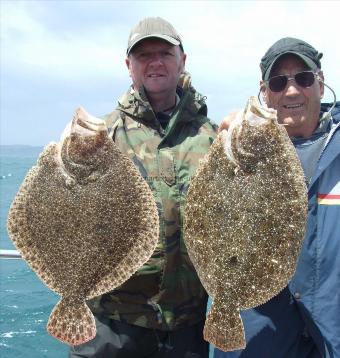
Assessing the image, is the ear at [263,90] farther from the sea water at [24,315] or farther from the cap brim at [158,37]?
the sea water at [24,315]

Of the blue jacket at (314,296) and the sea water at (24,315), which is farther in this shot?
the sea water at (24,315)

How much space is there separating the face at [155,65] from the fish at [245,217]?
92cm

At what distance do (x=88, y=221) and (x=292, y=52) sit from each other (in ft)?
6.57

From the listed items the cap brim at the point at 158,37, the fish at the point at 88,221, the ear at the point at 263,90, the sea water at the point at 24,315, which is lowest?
the sea water at the point at 24,315

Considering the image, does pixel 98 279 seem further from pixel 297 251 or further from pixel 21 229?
pixel 297 251

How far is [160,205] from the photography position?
3.49 metres

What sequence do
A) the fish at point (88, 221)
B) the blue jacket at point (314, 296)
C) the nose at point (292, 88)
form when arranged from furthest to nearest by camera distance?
1. the nose at point (292, 88)
2. the blue jacket at point (314, 296)
3. the fish at point (88, 221)

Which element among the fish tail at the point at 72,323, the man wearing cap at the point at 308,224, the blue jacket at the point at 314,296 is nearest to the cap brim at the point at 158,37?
the man wearing cap at the point at 308,224

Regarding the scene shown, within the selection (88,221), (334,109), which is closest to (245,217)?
(88,221)

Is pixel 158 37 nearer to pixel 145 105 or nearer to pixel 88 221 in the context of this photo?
pixel 145 105

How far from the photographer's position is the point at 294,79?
355cm

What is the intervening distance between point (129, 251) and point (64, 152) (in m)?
0.79

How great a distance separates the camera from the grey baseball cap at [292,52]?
3541 mm

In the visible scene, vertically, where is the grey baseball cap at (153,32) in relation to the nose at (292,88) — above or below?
above
